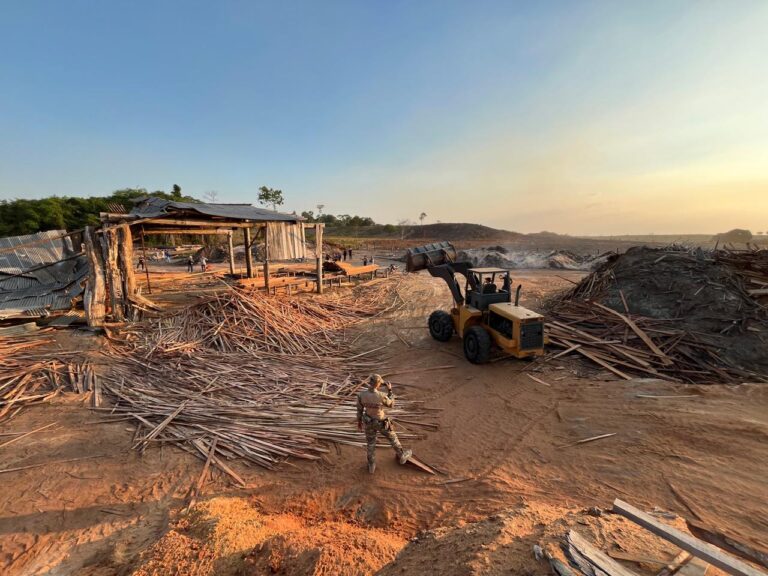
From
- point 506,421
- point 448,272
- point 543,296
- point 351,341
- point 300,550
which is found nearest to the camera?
point 300,550

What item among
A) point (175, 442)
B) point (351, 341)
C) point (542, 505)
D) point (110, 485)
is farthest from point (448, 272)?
point (110, 485)

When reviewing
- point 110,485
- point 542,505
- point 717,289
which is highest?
point 717,289

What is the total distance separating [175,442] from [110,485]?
2.91 ft

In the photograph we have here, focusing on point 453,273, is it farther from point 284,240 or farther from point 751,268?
point 284,240

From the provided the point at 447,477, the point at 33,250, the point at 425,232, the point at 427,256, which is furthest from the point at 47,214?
the point at 425,232

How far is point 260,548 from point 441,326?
6983 millimetres

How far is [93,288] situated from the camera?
8.62 meters

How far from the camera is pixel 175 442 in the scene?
4992 mm

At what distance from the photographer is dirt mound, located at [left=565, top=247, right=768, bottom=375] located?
751cm

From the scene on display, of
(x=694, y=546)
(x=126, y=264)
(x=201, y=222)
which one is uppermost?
(x=201, y=222)

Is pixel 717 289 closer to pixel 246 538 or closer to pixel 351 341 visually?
pixel 351 341

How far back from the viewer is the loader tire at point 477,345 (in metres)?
7.62

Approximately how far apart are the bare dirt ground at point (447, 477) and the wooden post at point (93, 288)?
3.43m

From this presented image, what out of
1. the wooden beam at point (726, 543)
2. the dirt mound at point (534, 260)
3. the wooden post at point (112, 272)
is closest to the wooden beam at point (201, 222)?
the wooden post at point (112, 272)
